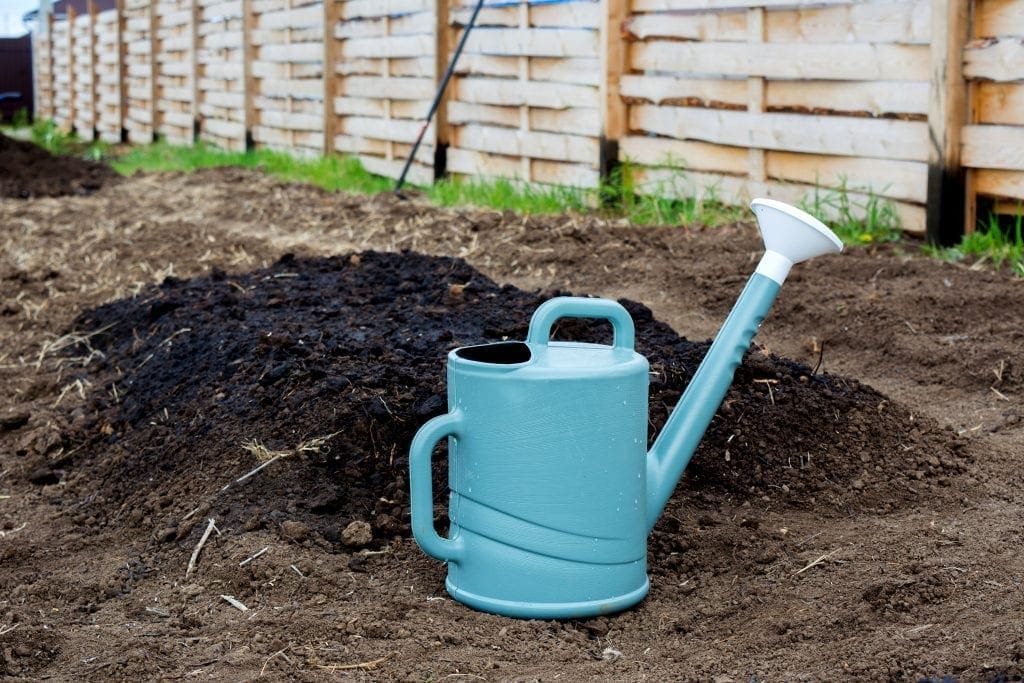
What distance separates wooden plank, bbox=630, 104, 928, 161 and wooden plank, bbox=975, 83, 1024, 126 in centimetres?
25

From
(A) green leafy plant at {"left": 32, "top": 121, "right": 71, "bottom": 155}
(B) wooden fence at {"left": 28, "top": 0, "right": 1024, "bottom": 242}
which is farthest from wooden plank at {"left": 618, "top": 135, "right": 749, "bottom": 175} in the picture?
(A) green leafy plant at {"left": 32, "top": 121, "right": 71, "bottom": 155}

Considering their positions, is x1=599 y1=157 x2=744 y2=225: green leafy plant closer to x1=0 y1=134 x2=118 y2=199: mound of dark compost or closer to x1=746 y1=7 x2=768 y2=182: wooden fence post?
x1=746 y1=7 x2=768 y2=182: wooden fence post

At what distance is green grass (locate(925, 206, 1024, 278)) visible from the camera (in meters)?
4.75

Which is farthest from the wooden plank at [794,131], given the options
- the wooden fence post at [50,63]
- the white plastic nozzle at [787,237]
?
the wooden fence post at [50,63]

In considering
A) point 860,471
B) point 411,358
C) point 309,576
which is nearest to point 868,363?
point 860,471

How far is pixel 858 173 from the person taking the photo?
5.42 metres

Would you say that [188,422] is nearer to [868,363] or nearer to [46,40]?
[868,363]

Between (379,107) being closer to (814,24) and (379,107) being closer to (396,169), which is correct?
(396,169)

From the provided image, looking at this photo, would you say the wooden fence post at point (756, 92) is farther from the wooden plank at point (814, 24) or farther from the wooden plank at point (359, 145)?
the wooden plank at point (359, 145)

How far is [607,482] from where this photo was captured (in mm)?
2322

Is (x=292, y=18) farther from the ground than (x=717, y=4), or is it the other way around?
(x=292, y=18)

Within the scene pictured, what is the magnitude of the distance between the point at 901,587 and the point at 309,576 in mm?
1219

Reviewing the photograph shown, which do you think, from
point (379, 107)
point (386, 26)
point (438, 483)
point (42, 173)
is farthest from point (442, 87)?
point (42, 173)

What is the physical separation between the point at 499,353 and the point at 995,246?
3.22 meters
